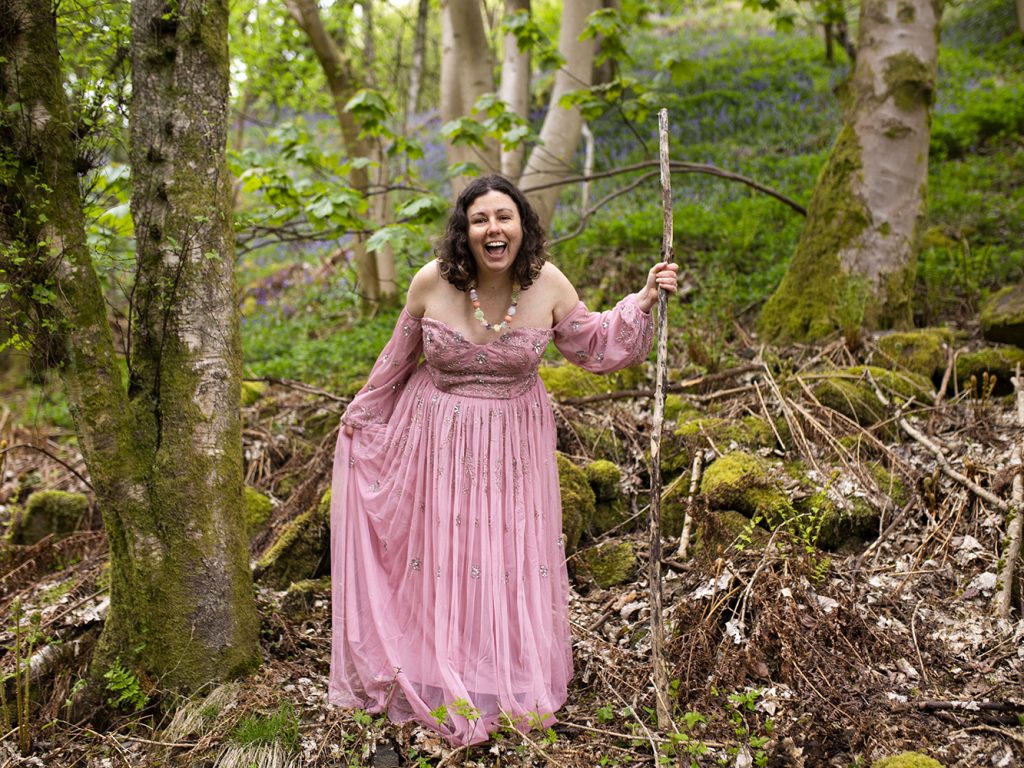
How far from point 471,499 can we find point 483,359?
583mm

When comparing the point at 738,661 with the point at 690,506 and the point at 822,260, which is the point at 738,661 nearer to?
the point at 690,506

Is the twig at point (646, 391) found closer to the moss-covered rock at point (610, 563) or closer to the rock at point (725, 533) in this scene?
the moss-covered rock at point (610, 563)

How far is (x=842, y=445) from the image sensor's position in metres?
4.20

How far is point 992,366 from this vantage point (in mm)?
4730

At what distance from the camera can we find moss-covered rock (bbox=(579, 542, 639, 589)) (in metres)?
4.06

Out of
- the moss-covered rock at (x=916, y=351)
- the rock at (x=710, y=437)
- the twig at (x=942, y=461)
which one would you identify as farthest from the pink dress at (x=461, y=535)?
the moss-covered rock at (x=916, y=351)

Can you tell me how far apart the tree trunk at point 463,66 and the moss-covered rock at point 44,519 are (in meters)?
3.72

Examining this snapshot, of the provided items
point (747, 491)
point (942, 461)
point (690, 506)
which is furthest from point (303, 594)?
point (942, 461)

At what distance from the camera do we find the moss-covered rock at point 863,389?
451cm

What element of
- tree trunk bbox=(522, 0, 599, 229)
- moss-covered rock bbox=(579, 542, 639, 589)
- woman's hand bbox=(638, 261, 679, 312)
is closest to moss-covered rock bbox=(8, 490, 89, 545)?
Result: moss-covered rock bbox=(579, 542, 639, 589)

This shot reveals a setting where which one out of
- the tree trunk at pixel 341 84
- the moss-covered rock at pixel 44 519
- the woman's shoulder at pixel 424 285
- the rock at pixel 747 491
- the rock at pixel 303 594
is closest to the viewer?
the woman's shoulder at pixel 424 285

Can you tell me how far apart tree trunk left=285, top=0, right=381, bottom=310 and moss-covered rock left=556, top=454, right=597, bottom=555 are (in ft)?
11.0

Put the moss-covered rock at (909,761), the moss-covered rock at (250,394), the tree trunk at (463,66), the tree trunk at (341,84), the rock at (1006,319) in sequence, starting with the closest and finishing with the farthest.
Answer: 1. the moss-covered rock at (909,761)
2. the rock at (1006,319)
3. the moss-covered rock at (250,394)
4. the tree trunk at (463,66)
5. the tree trunk at (341,84)

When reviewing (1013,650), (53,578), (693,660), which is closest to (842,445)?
(1013,650)
